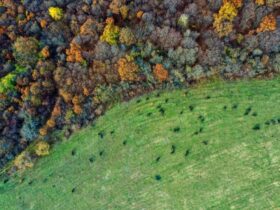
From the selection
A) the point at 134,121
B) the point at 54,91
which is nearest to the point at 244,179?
the point at 134,121

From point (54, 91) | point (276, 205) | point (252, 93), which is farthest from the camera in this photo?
point (54, 91)

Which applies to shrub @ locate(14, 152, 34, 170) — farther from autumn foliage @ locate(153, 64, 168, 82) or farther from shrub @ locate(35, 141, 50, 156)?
autumn foliage @ locate(153, 64, 168, 82)

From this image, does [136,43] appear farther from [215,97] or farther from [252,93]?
[252,93]

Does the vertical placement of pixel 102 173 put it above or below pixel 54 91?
below

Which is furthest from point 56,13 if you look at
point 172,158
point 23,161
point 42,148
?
point 172,158

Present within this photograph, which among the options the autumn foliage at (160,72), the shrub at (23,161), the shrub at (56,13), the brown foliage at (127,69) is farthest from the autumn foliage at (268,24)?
the shrub at (23,161)

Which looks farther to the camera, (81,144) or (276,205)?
(81,144)

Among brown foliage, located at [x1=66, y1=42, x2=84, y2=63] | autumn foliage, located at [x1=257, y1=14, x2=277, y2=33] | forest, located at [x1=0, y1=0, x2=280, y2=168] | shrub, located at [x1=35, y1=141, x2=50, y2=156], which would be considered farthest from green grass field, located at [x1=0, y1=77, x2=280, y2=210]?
brown foliage, located at [x1=66, y1=42, x2=84, y2=63]
